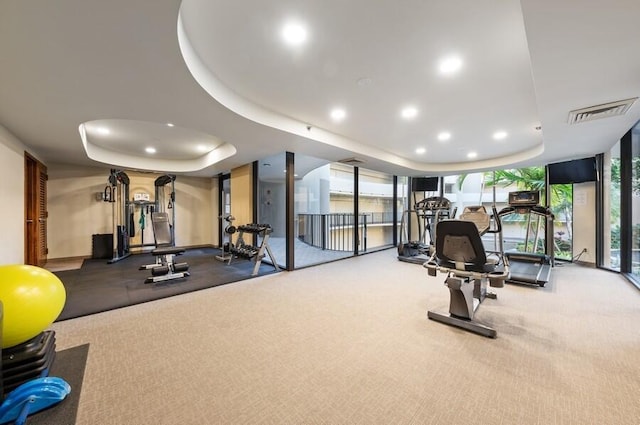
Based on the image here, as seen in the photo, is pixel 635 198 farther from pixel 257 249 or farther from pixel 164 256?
pixel 164 256

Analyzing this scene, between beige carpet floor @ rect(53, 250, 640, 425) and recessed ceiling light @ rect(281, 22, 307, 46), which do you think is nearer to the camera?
beige carpet floor @ rect(53, 250, 640, 425)

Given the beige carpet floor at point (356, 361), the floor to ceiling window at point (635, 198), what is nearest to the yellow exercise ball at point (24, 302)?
the beige carpet floor at point (356, 361)

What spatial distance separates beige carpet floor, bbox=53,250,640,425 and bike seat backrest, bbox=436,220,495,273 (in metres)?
0.67

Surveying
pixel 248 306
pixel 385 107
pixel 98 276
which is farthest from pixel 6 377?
pixel 385 107

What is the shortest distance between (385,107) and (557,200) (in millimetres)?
6088

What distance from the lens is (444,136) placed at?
5.00 m

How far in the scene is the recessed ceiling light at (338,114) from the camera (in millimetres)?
3678

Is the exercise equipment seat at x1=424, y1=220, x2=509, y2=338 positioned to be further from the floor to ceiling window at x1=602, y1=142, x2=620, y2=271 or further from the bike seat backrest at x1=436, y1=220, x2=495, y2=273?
the floor to ceiling window at x1=602, y1=142, x2=620, y2=271

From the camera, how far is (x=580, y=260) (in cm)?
573

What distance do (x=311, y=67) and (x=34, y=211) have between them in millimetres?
6312

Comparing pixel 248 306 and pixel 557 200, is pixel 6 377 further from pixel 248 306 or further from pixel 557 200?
pixel 557 200

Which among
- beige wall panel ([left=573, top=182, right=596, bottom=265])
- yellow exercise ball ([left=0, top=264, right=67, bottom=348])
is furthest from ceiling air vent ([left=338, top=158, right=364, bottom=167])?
yellow exercise ball ([left=0, top=264, right=67, bottom=348])

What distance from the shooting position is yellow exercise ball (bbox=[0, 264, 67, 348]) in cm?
153

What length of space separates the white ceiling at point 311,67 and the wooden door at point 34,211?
2.75 ft
